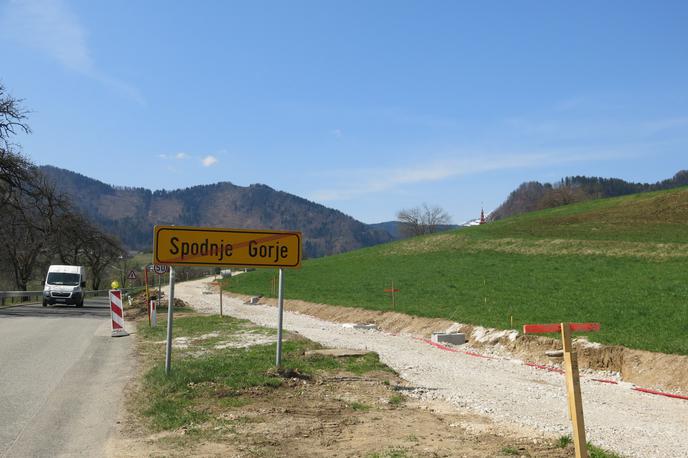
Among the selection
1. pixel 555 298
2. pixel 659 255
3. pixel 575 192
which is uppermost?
pixel 575 192

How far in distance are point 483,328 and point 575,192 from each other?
103 metres

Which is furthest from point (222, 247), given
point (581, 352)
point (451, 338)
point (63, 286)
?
point (63, 286)

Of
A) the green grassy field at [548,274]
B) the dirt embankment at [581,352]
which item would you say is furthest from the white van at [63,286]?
the dirt embankment at [581,352]

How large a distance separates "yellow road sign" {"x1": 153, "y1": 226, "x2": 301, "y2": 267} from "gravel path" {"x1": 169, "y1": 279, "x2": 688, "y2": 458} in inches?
135

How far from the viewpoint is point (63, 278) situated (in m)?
38.2

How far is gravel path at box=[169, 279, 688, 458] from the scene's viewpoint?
751 cm

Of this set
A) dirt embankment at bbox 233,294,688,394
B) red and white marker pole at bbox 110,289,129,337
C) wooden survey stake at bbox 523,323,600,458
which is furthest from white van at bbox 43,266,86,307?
wooden survey stake at bbox 523,323,600,458

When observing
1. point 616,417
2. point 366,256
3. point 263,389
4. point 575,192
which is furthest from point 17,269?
point 575,192

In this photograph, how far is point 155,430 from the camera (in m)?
7.55

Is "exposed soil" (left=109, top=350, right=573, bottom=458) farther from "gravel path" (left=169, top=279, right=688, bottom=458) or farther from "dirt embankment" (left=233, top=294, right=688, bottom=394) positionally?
"dirt embankment" (left=233, top=294, right=688, bottom=394)

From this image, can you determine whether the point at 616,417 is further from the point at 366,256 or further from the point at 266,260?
the point at 366,256

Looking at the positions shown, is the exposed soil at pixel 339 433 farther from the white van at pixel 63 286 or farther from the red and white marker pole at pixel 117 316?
the white van at pixel 63 286

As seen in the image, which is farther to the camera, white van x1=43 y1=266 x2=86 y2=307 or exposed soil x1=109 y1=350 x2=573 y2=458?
white van x1=43 y1=266 x2=86 y2=307

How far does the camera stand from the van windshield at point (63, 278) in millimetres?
37875
